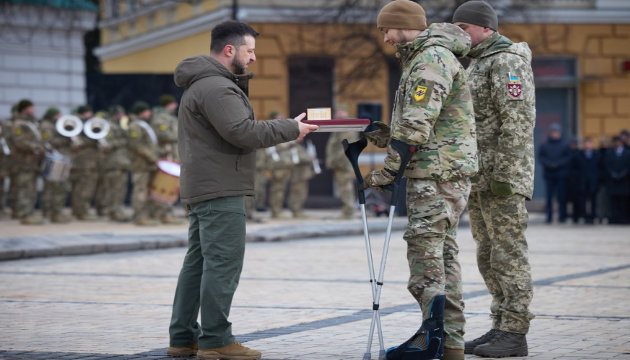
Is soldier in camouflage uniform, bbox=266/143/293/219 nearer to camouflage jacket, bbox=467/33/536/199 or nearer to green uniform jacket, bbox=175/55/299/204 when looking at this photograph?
camouflage jacket, bbox=467/33/536/199

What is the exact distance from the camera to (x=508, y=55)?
736 cm

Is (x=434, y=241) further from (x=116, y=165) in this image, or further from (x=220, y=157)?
(x=116, y=165)

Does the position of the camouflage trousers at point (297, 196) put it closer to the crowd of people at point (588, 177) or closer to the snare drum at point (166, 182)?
the crowd of people at point (588, 177)

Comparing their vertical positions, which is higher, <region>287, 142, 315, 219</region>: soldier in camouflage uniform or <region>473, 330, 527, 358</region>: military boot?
<region>287, 142, 315, 219</region>: soldier in camouflage uniform

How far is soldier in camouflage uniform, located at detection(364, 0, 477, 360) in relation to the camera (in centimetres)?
658

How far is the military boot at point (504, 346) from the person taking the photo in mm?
7266

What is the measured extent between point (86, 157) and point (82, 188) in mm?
720

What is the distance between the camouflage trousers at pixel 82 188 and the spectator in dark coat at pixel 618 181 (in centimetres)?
1000

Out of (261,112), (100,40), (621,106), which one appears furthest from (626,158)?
(100,40)

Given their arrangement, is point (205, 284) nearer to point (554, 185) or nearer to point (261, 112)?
point (554, 185)

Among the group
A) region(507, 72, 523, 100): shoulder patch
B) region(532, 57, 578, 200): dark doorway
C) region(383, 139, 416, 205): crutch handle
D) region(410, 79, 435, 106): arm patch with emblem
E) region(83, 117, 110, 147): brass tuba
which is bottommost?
region(383, 139, 416, 205): crutch handle

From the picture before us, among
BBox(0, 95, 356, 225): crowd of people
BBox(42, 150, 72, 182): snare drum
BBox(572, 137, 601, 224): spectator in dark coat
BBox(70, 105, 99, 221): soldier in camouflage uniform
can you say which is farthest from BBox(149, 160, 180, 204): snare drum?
BBox(572, 137, 601, 224): spectator in dark coat

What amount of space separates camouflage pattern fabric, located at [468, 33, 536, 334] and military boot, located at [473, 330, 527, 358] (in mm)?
50

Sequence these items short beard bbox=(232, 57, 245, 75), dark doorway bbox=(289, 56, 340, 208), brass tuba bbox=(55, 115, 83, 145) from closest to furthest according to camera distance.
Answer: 1. short beard bbox=(232, 57, 245, 75)
2. brass tuba bbox=(55, 115, 83, 145)
3. dark doorway bbox=(289, 56, 340, 208)
